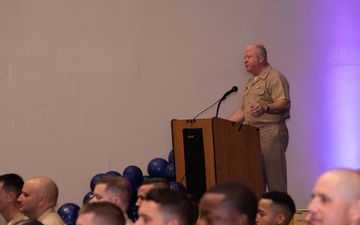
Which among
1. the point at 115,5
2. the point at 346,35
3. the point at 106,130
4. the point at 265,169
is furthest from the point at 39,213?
the point at 346,35

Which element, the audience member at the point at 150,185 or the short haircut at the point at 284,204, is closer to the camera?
the short haircut at the point at 284,204

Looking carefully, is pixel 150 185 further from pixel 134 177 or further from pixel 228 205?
pixel 134 177

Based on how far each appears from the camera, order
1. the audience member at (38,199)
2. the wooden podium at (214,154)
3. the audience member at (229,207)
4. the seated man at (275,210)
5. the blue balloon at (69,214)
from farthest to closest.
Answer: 1. the blue balloon at (69,214)
2. the wooden podium at (214,154)
3. the audience member at (38,199)
4. the seated man at (275,210)
5. the audience member at (229,207)

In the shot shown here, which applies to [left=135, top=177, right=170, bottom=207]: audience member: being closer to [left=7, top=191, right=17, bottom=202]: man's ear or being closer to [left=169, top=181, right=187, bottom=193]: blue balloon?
[left=169, top=181, right=187, bottom=193]: blue balloon

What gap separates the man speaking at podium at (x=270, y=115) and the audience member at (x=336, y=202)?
3122mm

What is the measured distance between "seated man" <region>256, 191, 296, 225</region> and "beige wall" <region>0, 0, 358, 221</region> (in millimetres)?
2982

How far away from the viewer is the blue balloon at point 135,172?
7.23 m

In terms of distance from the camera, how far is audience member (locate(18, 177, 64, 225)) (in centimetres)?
561

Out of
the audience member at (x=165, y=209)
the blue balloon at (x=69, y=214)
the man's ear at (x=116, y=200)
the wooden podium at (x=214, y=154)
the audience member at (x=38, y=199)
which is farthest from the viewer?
the blue balloon at (x=69, y=214)

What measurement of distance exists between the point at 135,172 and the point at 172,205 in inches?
141

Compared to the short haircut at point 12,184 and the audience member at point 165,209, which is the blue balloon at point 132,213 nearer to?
the short haircut at point 12,184

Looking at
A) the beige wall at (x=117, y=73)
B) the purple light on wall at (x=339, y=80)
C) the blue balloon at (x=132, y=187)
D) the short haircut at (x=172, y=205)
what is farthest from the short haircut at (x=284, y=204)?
the beige wall at (x=117, y=73)

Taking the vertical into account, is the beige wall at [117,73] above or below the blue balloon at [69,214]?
above

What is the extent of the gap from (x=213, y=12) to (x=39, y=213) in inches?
124
